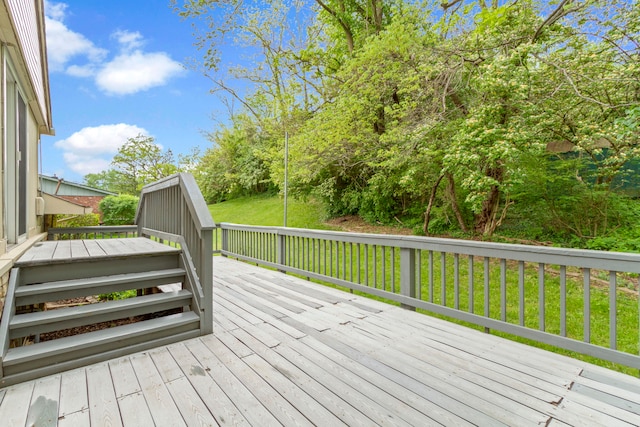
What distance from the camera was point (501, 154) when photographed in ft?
16.0

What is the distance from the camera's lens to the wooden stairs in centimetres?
203

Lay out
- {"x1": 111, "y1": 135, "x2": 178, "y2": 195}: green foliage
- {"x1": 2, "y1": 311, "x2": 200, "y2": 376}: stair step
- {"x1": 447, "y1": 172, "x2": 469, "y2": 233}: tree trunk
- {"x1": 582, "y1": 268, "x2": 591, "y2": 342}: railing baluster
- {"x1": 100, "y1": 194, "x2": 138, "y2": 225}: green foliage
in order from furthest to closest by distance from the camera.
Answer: {"x1": 111, "y1": 135, "x2": 178, "y2": 195}: green foliage
{"x1": 100, "y1": 194, "x2": 138, "y2": 225}: green foliage
{"x1": 447, "y1": 172, "x2": 469, "y2": 233}: tree trunk
{"x1": 582, "y1": 268, "x2": 591, "y2": 342}: railing baluster
{"x1": 2, "y1": 311, "x2": 200, "y2": 376}: stair step

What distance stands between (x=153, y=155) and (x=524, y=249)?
27329 mm

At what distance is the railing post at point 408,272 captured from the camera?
3.26m

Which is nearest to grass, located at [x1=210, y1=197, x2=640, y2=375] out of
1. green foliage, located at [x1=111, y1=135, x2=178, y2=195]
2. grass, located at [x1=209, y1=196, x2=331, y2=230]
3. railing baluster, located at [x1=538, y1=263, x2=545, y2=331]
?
railing baluster, located at [x1=538, y1=263, x2=545, y2=331]

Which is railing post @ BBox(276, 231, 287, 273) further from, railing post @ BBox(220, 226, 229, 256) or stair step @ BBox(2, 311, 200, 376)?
stair step @ BBox(2, 311, 200, 376)

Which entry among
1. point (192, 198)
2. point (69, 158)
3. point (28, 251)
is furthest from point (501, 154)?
point (69, 158)

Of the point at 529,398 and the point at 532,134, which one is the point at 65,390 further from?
the point at 532,134

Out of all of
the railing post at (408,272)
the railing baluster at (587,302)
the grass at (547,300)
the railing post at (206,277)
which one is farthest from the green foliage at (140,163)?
the railing baluster at (587,302)

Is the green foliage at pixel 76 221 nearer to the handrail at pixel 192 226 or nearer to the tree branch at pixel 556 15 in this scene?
the handrail at pixel 192 226

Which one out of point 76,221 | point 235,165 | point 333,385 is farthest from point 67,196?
point 333,385

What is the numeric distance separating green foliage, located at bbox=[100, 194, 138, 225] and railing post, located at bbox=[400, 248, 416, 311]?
1042cm

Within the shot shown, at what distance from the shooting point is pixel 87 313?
2.34 metres

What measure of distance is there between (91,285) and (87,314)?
265 millimetres
